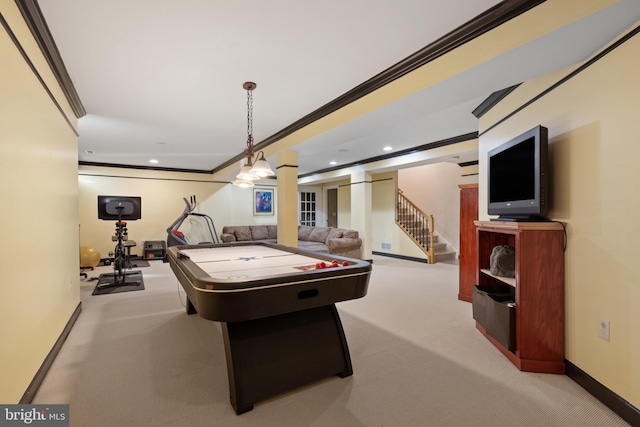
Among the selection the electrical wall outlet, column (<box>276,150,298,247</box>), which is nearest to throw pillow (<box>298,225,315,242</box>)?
column (<box>276,150,298,247</box>)

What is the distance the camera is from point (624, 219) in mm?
1749

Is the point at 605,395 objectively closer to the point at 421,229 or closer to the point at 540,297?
the point at 540,297

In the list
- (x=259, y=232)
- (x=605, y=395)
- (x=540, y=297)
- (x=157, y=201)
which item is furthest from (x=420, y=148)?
(x=157, y=201)

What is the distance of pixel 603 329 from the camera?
6.23ft

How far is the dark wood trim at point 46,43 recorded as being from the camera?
1794 mm

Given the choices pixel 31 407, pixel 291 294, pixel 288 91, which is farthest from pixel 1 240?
pixel 288 91

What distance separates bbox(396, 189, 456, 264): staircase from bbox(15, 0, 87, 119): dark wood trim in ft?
22.1

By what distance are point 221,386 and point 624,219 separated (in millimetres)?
2778

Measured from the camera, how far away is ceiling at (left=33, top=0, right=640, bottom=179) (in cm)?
188

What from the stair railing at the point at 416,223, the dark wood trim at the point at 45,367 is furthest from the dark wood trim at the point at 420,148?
the dark wood trim at the point at 45,367

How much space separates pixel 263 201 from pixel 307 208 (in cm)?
203

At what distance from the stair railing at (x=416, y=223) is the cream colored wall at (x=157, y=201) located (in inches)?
163

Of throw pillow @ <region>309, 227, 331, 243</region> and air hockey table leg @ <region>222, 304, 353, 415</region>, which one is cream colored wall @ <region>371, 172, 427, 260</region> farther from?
air hockey table leg @ <region>222, 304, 353, 415</region>

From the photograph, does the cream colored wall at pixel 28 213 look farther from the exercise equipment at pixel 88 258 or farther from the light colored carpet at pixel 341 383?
the exercise equipment at pixel 88 258
